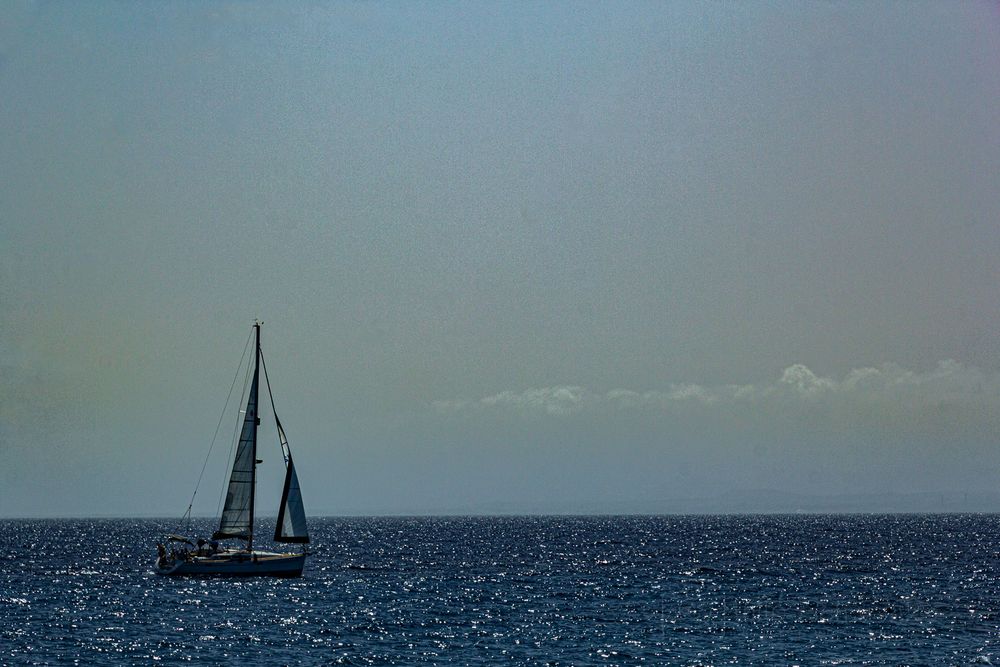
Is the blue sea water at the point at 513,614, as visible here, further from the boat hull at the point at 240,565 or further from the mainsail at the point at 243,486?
the mainsail at the point at 243,486

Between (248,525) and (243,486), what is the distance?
10.9ft

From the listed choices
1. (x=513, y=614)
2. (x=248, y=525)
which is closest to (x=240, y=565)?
(x=248, y=525)

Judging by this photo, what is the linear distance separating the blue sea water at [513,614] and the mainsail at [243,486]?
4.79m

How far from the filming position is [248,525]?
9606cm

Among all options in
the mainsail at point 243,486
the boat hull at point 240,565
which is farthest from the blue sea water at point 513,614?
the mainsail at point 243,486

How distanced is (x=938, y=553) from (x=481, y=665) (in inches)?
4302

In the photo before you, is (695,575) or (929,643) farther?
(695,575)

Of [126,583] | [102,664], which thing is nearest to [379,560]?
[126,583]

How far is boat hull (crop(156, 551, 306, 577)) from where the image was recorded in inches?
3686

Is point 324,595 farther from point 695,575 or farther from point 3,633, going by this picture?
point 695,575

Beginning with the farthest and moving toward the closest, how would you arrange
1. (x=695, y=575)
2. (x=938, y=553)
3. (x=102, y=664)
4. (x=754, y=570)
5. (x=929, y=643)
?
(x=938, y=553)
(x=754, y=570)
(x=695, y=575)
(x=929, y=643)
(x=102, y=664)

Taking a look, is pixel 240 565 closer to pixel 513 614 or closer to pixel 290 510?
pixel 290 510

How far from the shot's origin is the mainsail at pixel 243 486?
95125 millimetres

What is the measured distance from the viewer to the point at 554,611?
247 ft
